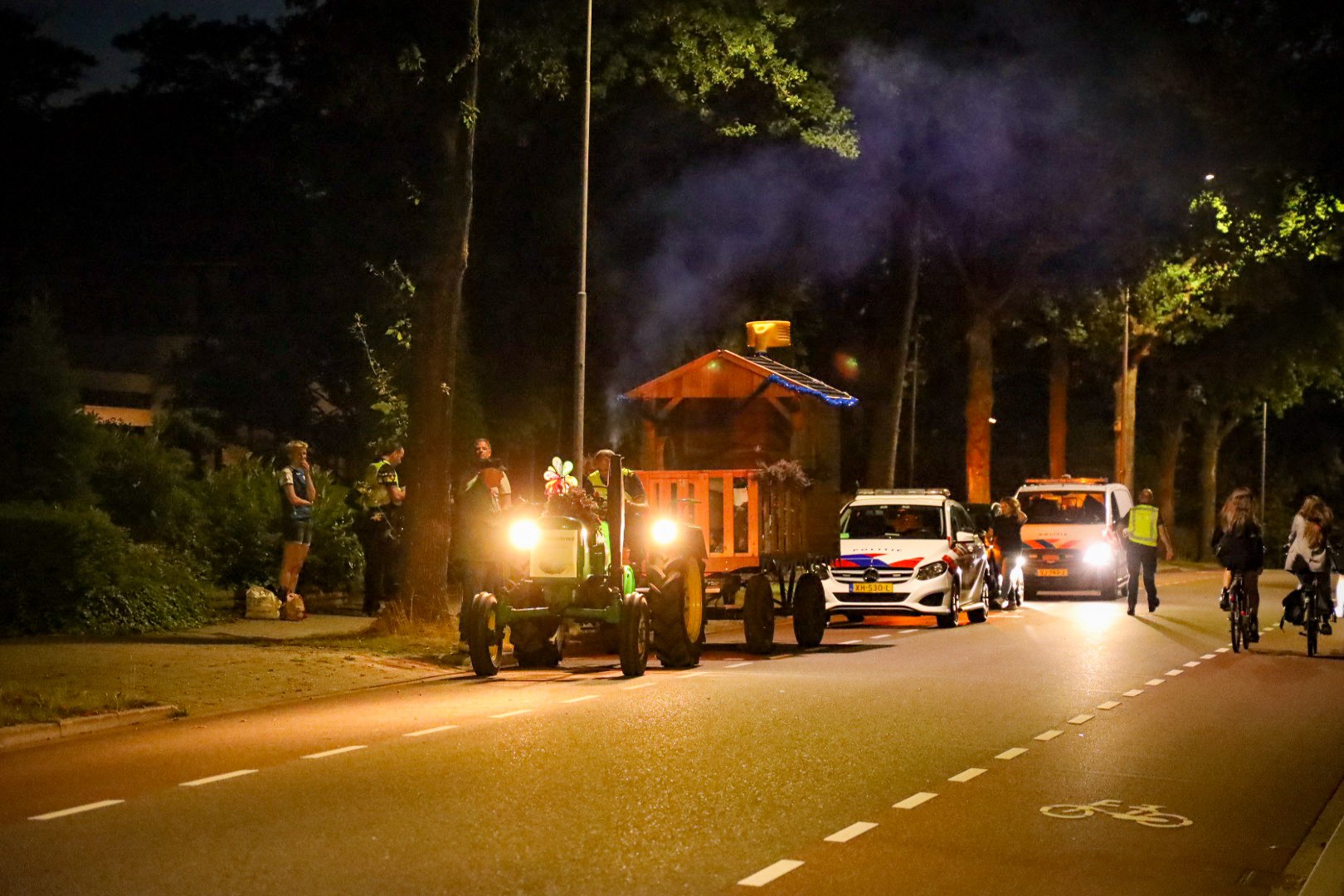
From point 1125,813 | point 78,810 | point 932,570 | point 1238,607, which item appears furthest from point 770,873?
point 932,570

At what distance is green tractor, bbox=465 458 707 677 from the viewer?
16797 mm

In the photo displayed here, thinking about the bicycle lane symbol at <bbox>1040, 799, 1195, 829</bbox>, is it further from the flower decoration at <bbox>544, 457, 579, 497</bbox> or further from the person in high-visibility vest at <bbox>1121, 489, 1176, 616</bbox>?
the person in high-visibility vest at <bbox>1121, 489, 1176, 616</bbox>

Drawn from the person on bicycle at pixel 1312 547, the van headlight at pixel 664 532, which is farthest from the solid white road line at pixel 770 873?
the person on bicycle at pixel 1312 547

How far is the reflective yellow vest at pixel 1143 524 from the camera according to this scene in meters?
26.6

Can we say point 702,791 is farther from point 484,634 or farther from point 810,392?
point 810,392

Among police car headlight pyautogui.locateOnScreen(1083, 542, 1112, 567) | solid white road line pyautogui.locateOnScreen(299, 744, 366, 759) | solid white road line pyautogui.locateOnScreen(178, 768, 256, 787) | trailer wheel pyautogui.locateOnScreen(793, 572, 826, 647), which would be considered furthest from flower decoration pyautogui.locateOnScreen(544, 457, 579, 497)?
police car headlight pyautogui.locateOnScreen(1083, 542, 1112, 567)

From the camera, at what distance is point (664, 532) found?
17984mm

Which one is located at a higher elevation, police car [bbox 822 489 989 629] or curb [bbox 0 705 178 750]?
police car [bbox 822 489 989 629]

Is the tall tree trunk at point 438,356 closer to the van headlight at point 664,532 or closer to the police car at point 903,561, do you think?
the van headlight at point 664,532

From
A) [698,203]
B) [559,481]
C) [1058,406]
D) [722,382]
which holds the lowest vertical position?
[559,481]

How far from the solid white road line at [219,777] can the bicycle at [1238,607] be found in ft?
44.0

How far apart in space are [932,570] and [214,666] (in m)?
11.2

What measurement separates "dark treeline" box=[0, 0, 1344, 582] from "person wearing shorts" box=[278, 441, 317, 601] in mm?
1329

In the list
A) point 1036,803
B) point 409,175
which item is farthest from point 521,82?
point 1036,803
